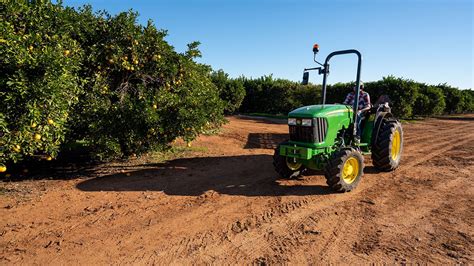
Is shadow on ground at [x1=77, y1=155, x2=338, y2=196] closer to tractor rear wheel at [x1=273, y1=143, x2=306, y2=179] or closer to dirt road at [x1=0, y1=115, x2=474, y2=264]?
dirt road at [x1=0, y1=115, x2=474, y2=264]

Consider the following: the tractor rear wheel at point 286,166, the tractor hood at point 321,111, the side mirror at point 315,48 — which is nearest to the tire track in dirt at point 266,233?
the tractor rear wheel at point 286,166

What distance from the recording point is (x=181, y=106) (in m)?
6.38

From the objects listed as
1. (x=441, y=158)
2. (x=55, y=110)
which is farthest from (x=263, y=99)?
(x=55, y=110)

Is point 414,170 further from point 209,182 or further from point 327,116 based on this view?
point 209,182

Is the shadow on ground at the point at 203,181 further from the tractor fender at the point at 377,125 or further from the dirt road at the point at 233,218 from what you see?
the tractor fender at the point at 377,125

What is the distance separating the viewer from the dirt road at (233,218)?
10.6ft

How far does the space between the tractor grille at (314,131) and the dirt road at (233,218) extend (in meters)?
0.89

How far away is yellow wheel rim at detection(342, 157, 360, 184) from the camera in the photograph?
5.33 meters

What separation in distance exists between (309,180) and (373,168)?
1993 mm

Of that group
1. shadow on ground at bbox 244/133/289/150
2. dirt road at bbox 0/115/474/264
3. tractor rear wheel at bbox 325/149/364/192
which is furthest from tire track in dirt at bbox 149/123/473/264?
shadow on ground at bbox 244/133/289/150

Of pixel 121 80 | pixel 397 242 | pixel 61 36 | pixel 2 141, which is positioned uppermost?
pixel 61 36

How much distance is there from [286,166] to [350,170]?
117 centimetres

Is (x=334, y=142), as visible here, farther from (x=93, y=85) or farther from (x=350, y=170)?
(x=93, y=85)

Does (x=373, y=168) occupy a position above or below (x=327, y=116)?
below
